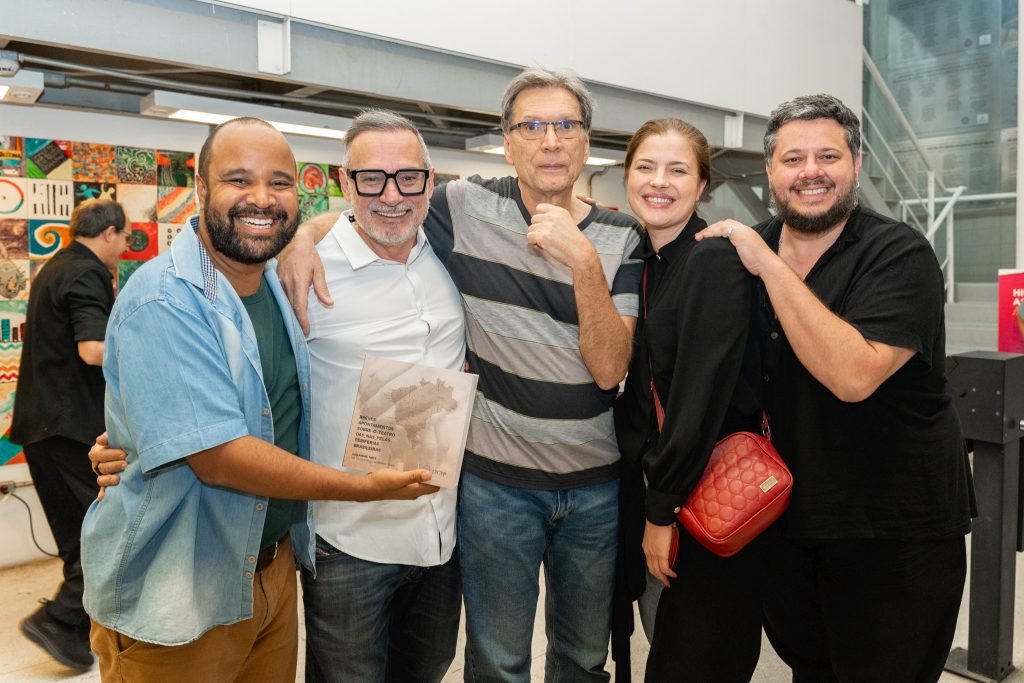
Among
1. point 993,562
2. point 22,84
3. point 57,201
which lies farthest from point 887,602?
point 57,201

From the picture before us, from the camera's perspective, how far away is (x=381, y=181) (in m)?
1.87

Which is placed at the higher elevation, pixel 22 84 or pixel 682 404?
pixel 22 84

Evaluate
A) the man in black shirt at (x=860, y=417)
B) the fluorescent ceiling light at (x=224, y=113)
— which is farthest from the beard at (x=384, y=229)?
the fluorescent ceiling light at (x=224, y=113)

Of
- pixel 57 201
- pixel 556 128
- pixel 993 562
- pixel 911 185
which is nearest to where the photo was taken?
pixel 556 128

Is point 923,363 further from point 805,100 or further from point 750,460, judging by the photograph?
point 805,100

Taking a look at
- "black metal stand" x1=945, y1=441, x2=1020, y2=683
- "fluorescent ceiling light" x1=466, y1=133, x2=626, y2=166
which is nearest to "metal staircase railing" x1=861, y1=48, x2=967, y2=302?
"fluorescent ceiling light" x1=466, y1=133, x2=626, y2=166

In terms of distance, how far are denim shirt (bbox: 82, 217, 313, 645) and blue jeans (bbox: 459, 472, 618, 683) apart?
570 millimetres

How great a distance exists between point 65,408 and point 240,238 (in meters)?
2.38

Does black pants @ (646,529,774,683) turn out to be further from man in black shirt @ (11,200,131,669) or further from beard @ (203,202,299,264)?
man in black shirt @ (11,200,131,669)

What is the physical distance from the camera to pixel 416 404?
169cm

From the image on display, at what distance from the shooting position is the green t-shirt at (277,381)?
1.72 meters

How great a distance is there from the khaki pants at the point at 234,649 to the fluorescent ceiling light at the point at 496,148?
351 centimetres

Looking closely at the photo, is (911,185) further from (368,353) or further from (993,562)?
(368,353)

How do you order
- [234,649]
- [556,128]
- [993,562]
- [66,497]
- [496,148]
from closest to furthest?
[234,649], [556,128], [993,562], [66,497], [496,148]
